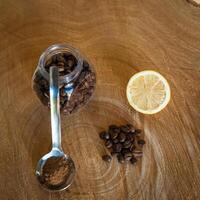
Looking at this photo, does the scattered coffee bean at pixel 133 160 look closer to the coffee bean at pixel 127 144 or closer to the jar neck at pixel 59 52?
the coffee bean at pixel 127 144

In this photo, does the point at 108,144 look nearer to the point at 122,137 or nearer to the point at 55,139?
the point at 122,137

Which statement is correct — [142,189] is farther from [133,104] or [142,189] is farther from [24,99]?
[24,99]

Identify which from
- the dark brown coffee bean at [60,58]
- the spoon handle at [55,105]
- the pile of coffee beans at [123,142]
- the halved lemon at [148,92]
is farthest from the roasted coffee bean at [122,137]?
the dark brown coffee bean at [60,58]

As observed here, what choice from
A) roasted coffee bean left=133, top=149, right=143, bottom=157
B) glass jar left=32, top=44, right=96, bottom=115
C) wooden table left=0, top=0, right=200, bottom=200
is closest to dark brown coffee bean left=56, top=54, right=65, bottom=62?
glass jar left=32, top=44, right=96, bottom=115

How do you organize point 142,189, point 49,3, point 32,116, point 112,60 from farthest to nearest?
1. point 49,3
2. point 112,60
3. point 32,116
4. point 142,189

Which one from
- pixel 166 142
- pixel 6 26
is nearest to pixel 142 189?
pixel 166 142

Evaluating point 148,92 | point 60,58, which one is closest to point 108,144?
point 148,92
